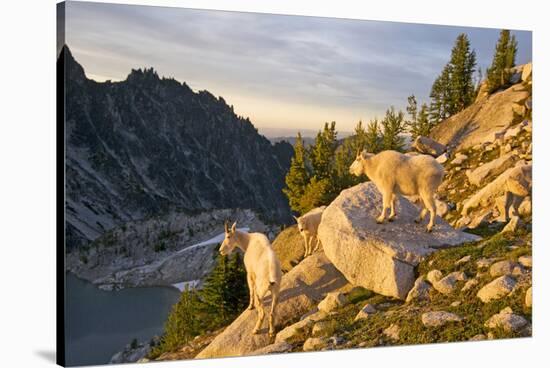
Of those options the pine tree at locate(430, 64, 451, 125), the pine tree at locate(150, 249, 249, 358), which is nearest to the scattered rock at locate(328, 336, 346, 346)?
the pine tree at locate(150, 249, 249, 358)

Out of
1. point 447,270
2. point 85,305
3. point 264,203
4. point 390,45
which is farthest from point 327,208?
point 85,305

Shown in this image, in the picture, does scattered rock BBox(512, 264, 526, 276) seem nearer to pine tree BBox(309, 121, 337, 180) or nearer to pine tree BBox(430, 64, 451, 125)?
pine tree BBox(430, 64, 451, 125)

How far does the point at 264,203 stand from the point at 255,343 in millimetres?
2775

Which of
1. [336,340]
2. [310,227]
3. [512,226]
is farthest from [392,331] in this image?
[512,226]

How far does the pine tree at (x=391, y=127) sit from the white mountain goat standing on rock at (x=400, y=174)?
2.54ft

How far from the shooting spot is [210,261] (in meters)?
13.6

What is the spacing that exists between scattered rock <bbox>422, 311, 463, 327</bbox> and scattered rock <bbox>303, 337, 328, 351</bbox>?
2009 millimetres

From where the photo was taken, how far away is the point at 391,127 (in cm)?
1505

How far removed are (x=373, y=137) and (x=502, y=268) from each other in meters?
3.74

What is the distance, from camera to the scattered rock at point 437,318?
44.0 ft

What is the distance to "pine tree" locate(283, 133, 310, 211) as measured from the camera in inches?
566

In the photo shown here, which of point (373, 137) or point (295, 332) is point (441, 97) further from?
point (295, 332)

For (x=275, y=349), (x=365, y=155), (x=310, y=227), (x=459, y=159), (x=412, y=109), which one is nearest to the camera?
(x=275, y=349)

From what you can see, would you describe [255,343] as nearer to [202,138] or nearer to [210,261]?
[210,261]
